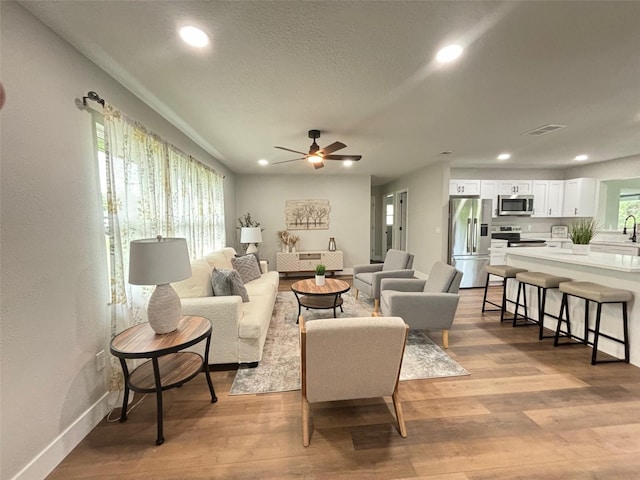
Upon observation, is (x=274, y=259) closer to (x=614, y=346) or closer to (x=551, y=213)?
(x=614, y=346)

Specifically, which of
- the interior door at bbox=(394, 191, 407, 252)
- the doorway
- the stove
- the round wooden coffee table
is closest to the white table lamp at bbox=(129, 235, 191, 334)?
the round wooden coffee table

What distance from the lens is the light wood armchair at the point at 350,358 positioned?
1526 millimetres

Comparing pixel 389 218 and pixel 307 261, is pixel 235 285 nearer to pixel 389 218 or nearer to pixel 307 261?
pixel 307 261

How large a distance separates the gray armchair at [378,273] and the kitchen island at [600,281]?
1611 millimetres

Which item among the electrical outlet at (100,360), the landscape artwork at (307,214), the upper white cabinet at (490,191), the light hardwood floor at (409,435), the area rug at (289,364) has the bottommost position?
the light hardwood floor at (409,435)

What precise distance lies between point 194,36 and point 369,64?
1.19m

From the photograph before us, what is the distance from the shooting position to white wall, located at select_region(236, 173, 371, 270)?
6543mm

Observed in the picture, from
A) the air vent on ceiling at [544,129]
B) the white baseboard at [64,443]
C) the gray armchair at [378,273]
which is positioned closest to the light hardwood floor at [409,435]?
the white baseboard at [64,443]

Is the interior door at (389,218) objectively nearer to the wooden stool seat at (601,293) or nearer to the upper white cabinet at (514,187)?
the upper white cabinet at (514,187)

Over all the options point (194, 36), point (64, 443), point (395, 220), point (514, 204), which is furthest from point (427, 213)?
point (64, 443)

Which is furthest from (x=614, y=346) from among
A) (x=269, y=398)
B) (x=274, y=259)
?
(x=274, y=259)

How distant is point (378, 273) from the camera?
4.03 metres

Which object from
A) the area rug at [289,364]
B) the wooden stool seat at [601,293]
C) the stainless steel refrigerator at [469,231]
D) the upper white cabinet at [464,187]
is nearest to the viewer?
the area rug at [289,364]

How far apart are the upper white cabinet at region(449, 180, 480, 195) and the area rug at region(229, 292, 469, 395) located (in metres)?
3.63
